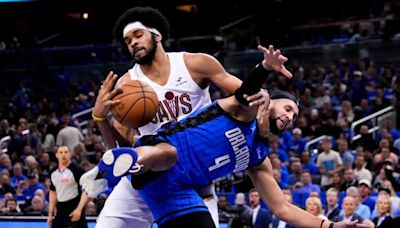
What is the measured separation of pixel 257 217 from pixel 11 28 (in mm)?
20244

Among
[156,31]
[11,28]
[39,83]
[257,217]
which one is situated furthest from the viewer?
[11,28]

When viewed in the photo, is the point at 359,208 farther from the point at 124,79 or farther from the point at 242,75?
the point at 242,75

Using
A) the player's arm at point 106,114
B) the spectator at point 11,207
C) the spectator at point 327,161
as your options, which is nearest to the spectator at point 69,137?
the spectator at point 11,207

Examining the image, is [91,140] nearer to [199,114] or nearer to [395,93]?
[395,93]

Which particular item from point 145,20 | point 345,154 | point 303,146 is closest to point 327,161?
point 345,154

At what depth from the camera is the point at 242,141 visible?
16.1 feet

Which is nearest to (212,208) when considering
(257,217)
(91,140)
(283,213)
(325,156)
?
(283,213)

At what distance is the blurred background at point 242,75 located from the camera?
1227 centimetres

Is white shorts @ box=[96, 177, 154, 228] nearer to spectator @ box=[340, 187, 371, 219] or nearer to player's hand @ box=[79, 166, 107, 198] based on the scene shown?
player's hand @ box=[79, 166, 107, 198]

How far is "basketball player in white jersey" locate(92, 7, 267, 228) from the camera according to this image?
5.41m

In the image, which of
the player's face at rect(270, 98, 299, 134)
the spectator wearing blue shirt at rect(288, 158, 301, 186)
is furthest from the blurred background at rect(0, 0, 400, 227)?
the player's face at rect(270, 98, 299, 134)

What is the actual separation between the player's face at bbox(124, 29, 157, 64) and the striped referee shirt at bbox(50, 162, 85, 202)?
4.92 metres

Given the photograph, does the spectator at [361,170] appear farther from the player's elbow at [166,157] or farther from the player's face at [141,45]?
the player's elbow at [166,157]

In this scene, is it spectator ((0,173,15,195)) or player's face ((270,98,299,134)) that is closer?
player's face ((270,98,299,134))
